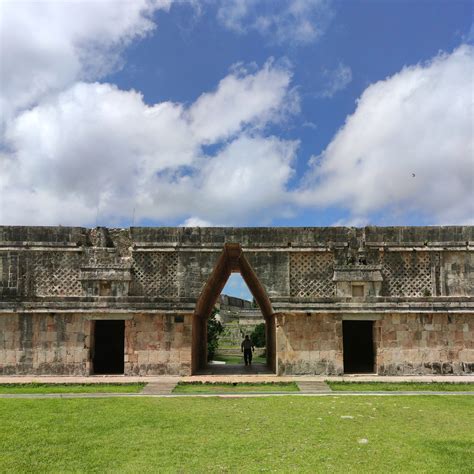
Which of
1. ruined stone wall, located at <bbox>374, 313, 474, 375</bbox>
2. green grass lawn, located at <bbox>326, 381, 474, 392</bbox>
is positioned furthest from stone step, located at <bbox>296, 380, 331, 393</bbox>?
ruined stone wall, located at <bbox>374, 313, 474, 375</bbox>

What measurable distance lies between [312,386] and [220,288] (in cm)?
723

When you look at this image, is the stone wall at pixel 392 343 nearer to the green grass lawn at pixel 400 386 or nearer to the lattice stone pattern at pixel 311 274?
the lattice stone pattern at pixel 311 274

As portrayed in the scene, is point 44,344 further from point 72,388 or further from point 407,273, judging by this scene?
point 407,273

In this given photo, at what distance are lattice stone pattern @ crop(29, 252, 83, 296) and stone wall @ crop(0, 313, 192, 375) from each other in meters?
0.74

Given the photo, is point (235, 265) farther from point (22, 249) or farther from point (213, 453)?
point (213, 453)

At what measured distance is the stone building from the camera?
15.1m

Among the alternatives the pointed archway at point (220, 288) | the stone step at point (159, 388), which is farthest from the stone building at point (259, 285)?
the stone step at point (159, 388)

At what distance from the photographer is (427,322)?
15234mm

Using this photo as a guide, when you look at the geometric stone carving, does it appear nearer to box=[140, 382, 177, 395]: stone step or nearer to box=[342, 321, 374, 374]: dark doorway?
box=[140, 382, 177, 395]: stone step

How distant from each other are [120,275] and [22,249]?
2948mm

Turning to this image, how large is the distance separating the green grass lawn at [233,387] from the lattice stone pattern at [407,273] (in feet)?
14.3

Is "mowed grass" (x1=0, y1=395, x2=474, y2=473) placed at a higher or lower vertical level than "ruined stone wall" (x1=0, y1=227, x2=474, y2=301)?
lower

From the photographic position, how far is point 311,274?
616 inches

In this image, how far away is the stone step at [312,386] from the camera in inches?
490
